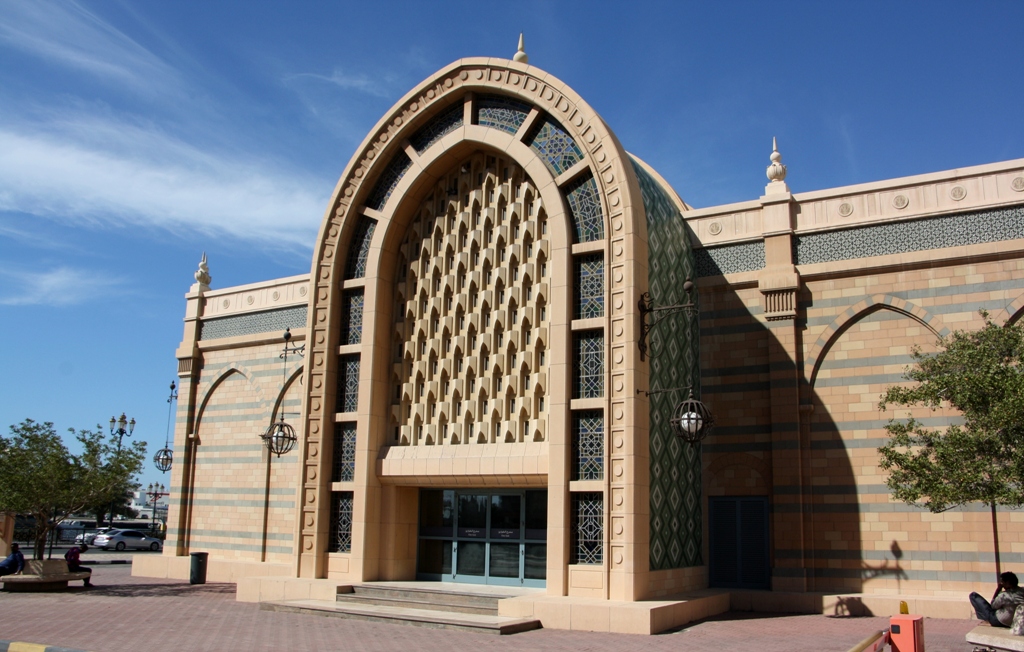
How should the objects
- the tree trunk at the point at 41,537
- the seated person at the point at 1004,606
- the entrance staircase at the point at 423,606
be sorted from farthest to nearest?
the tree trunk at the point at 41,537 → the entrance staircase at the point at 423,606 → the seated person at the point at 1004,606

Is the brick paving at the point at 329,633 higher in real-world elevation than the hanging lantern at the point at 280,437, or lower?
lower

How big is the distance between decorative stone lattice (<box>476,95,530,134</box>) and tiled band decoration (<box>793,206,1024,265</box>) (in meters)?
6.17

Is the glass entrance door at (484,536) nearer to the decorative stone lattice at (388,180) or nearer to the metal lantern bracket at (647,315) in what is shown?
the metal lantern bracket at (647,315)

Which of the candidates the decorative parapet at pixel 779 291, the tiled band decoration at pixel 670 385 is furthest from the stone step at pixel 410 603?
the decorative parapet at pixel 779 291

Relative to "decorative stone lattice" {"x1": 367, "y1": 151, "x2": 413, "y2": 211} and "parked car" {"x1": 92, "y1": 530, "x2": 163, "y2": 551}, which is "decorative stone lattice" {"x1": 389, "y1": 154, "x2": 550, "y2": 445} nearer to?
"decorative stone lattice" {"x1": 367, "y1": 151, "x2": 413, "y2": 211}

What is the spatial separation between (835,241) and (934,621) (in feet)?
23.6

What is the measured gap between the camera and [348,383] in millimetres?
18797

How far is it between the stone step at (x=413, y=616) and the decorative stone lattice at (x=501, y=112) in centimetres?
938

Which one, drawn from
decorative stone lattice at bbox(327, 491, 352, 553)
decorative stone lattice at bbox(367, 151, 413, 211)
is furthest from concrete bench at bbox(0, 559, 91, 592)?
decorative stone lattice at bbox(367, 151, 413, 211)

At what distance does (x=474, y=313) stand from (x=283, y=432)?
610 centimetres

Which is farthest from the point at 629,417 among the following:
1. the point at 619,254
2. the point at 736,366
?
the point at 736,366

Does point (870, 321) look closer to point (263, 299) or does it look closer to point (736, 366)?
point (736, 366)

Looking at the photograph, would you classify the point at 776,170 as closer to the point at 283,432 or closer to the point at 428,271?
the point at 428,271

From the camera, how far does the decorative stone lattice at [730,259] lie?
58.8 feet
